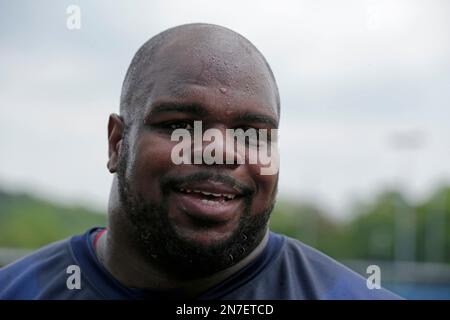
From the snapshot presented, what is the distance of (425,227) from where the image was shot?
67.0ft

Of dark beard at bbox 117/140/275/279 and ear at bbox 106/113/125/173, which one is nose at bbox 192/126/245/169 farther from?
ear at bbox 106/113/125/173

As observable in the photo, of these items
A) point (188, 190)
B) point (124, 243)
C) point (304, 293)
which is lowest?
point (304, 293)

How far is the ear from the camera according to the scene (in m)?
2.16

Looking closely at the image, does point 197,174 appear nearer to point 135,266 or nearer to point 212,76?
point 212,76

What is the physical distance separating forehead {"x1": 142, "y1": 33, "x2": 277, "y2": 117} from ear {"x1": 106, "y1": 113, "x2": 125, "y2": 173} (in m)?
0.23

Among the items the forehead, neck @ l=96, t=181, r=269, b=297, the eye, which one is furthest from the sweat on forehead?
neck @ l=96, t=181, r=269, b=297

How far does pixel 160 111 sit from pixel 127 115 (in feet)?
0.69

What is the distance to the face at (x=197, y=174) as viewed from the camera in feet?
6.04

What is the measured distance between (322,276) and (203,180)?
0.54 meters

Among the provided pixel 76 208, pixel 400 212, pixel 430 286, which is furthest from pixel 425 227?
pixel 76 208

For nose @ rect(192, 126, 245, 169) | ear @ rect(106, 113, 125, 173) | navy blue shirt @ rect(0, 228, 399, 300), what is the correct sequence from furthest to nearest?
ear @ rect(106, 113, 125, 173) → navy blue shirt @ rect(0, 228, 399, 300) → nose @ rect(192, 126, 245, 169)

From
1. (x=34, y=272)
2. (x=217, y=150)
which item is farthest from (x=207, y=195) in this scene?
(x=34, y=272)

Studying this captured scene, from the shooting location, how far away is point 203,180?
5.99 feet
